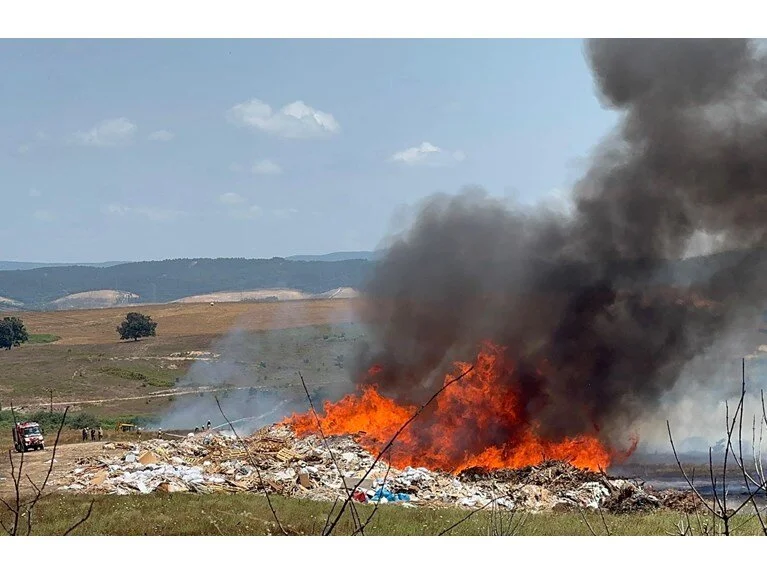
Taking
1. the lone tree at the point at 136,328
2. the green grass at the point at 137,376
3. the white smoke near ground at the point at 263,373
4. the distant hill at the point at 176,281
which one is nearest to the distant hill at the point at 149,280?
the distant hill at the point at 176,281

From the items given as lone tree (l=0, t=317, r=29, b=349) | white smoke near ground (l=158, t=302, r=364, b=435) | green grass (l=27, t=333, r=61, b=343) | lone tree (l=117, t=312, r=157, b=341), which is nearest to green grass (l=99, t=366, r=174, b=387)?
white smoke near ground (l=158, t=302, r=364, b=435)

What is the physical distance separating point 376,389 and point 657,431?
11.0 metres

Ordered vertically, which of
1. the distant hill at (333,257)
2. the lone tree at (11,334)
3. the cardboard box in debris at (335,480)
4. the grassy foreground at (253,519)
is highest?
the distant hill at (333,257)

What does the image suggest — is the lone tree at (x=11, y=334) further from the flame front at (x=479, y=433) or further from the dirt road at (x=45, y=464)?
the flame front at (x=479, y=433)

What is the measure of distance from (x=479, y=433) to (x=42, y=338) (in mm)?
66090

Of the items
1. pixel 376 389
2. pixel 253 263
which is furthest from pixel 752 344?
pixel 253 263

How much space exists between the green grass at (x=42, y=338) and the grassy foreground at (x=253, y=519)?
6543cm

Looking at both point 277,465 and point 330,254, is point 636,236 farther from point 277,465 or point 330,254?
point 330,254

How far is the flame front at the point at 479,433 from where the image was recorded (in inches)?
1005

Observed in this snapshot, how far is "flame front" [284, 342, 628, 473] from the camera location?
83.8 ft

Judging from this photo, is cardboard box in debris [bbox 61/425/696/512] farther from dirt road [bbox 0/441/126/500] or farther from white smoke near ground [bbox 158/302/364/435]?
white smoke near ground [bbox 158/302/364/435]

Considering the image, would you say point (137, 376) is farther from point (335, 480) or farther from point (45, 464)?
point (335, 480)

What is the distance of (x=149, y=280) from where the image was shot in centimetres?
14188

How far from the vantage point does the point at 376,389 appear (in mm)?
31328
